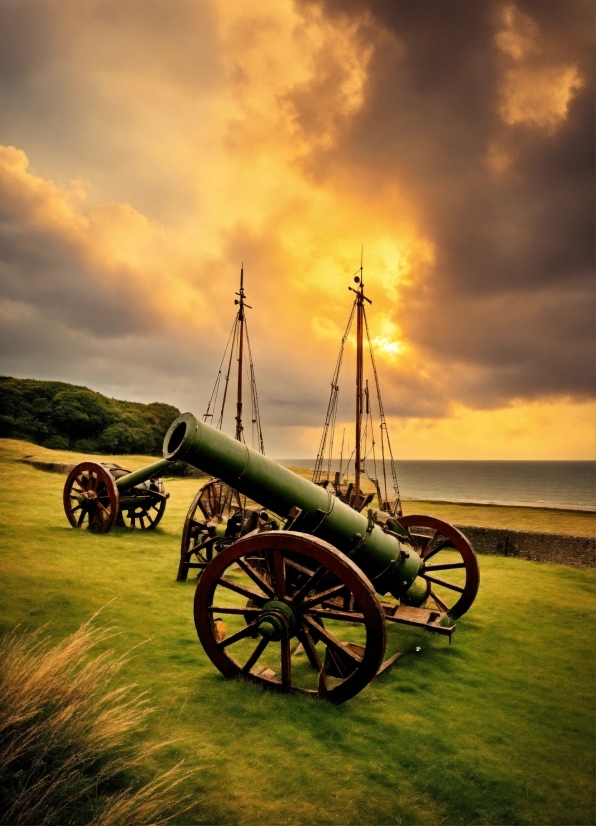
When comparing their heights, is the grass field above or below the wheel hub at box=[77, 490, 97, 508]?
below

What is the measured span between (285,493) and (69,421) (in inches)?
1435

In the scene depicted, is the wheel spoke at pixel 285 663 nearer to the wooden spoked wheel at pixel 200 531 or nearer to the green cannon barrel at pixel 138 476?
the wooden spoked wheel at pixel 200 531

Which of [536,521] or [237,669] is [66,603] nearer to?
[237,669]

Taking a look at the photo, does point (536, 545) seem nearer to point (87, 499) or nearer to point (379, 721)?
point (379, 721)

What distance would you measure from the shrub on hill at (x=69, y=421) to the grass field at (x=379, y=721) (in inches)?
1200

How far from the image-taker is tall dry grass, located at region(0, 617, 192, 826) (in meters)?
2.34

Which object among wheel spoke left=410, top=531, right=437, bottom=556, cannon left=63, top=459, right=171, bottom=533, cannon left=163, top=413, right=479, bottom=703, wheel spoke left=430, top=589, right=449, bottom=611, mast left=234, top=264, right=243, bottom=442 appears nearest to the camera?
cannon left=163, top=413, right=479, bottom=703

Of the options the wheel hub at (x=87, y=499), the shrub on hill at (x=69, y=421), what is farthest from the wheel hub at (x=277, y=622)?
the shrub on hill at (x=69, y=421)

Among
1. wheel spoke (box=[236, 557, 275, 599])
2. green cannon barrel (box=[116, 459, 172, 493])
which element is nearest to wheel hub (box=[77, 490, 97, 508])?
green cannon barrel (box=[116, 459, 172, 493])

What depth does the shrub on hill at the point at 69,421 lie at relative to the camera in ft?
114

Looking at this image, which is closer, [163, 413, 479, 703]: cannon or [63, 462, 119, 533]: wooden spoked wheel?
[163, 413, 479, 703]: cannon

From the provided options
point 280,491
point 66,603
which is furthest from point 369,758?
point 66,603

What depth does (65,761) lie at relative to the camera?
268 cm

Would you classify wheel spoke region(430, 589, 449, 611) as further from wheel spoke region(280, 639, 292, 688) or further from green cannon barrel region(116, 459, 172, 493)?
green cannon barrel region(116, 459, 172, 493)
